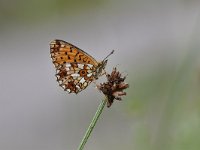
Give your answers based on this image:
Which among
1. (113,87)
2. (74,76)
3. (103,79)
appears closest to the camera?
(113,87)

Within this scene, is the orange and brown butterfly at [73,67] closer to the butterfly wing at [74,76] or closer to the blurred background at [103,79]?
the butterfly wing at [74,76]

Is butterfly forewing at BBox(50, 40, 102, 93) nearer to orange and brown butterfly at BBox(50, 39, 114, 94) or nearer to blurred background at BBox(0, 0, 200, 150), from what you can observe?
orange and brown butterfly at BBox(50, 39, 114, 94)

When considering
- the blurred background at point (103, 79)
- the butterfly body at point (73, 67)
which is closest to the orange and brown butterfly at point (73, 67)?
the butterfly body at point (73, 67)

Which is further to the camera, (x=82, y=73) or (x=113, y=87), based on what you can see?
(x=82, y=73)

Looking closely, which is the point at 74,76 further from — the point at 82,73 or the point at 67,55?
the point at 67,55

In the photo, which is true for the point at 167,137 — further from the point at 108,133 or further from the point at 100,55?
the point at 100,55

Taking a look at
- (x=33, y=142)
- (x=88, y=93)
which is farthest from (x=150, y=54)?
(x=33, y=142)

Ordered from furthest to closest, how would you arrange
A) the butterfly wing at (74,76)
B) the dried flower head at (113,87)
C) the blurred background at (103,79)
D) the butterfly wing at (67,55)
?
the blurred background at (103,79) → the butterfly wing at (67,55) → the butterfly wing at (74,76) → the dried flower head at (113,87)

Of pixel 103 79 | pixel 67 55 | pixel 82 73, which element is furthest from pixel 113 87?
pixel 103 79
